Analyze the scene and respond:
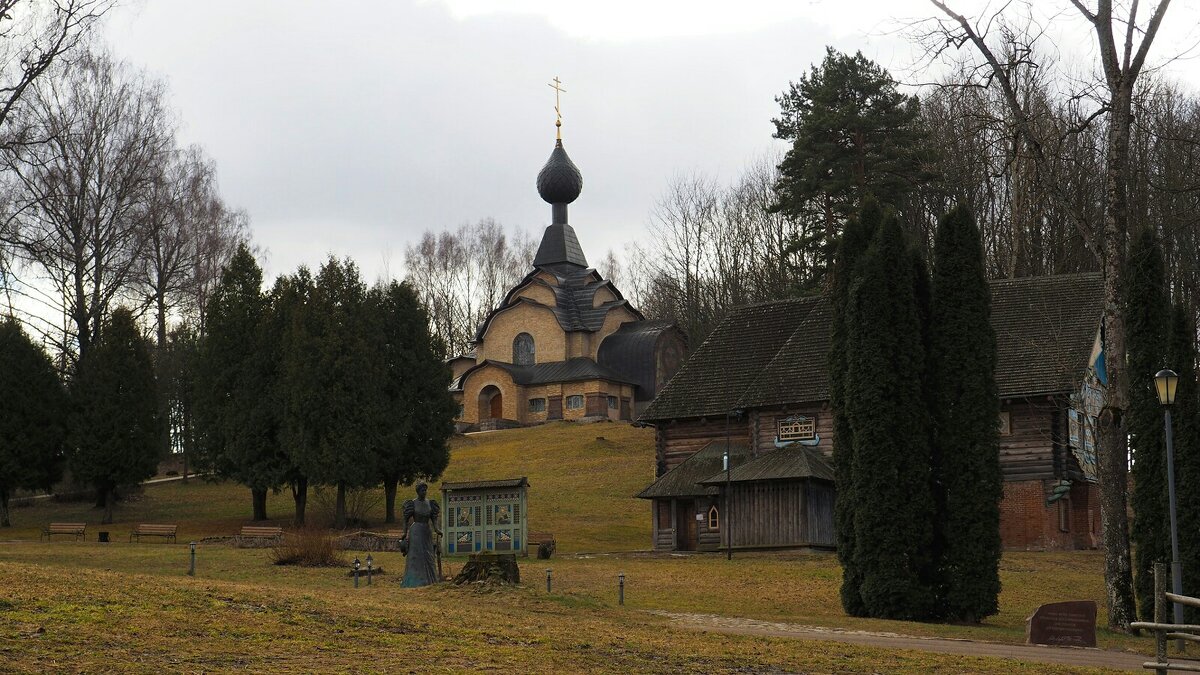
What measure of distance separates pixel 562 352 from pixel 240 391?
102 ft

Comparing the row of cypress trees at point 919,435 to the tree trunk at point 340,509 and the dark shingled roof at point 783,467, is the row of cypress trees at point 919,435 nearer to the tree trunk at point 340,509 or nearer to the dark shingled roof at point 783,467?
the dark shingled roof at point 783,467

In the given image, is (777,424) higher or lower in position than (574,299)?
lower

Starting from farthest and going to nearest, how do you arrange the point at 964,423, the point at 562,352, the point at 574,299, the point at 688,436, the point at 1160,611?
the point at 574,299 < the point at 562,352 < the point at 688,436 < the point at 964,423 < the point at 1160,611

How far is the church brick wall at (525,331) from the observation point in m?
75.8

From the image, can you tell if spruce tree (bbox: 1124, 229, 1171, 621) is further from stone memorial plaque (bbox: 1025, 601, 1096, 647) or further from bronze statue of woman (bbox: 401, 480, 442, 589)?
bronze statue of woman (bbox: 401, 480, 442, 589)

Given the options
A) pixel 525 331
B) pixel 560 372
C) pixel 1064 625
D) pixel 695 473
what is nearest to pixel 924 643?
pixel 1064 625

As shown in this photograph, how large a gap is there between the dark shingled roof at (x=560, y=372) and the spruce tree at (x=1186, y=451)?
51.0 m

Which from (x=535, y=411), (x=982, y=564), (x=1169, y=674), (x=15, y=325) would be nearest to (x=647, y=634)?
(x=1169, y=674)

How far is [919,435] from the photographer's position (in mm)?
23797

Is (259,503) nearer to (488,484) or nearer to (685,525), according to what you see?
(488,484)

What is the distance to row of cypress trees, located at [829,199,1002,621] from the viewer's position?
2306cm

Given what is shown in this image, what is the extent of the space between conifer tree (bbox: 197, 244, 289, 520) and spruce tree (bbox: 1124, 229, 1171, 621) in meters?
29.7

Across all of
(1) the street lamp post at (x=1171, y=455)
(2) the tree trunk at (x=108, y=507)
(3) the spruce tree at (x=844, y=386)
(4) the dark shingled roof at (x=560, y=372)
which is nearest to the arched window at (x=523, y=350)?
(4) the dark shingled roof at (x=560, y=372)

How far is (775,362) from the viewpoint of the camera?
41156 mm
